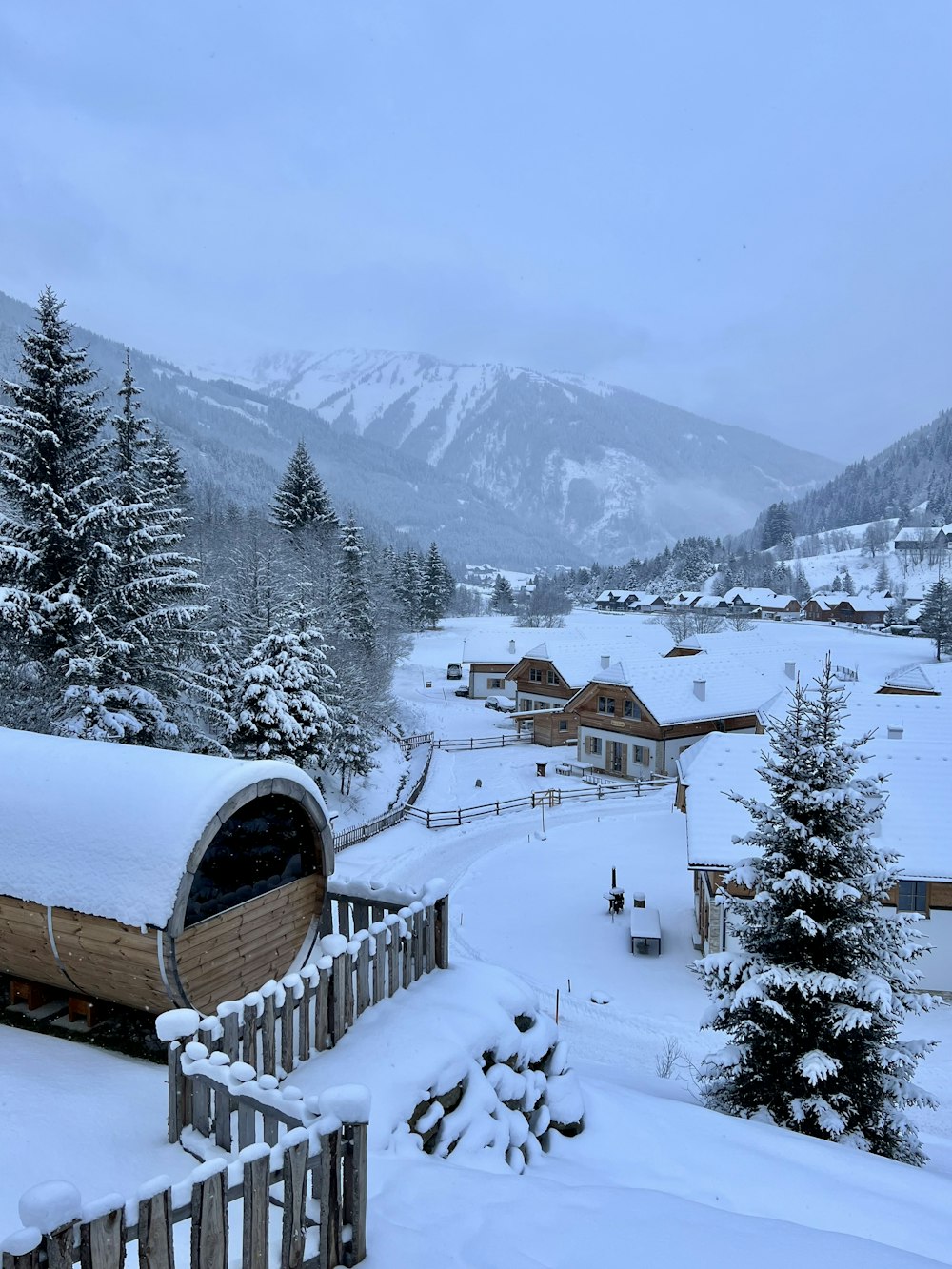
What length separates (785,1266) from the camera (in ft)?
16.2

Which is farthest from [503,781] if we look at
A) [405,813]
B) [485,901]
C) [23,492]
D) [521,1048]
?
[521,1048]

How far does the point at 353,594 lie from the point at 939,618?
6631 cm

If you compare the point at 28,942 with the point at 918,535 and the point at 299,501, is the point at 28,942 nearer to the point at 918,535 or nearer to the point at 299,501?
the point at 299,501

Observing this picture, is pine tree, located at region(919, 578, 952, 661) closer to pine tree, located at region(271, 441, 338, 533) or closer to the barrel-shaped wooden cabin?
pine tree, located at region(271, 441, 338, 533)

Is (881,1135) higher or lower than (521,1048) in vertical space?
lower

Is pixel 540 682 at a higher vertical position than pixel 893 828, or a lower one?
higher

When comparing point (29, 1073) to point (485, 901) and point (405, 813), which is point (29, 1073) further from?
point (405, 813)

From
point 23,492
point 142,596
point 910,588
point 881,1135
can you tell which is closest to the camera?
point 881,1135

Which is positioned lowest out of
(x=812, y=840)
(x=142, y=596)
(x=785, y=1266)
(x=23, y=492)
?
(x=785, y=1266)

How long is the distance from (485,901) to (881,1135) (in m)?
14.1

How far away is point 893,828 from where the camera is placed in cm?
1988

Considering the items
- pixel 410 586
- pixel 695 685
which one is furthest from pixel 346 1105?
pixel 410 586

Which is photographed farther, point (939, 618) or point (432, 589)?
point (432, 589)

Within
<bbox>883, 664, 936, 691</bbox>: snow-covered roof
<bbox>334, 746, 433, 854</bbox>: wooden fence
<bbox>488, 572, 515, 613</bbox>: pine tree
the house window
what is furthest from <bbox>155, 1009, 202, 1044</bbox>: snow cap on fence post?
<bbox>488, 572, 515, 613</bbox>: pine tree
